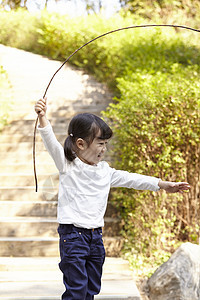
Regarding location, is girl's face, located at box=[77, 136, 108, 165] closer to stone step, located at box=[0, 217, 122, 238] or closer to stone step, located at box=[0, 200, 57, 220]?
stone step, located at box=[0, 217, 122, 238]

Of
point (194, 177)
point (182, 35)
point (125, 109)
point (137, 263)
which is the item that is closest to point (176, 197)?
point (194, 177)

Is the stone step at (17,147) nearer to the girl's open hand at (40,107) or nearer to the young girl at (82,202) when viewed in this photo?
the young girl at (82,202)

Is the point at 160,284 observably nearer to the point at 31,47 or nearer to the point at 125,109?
the point at 125,109

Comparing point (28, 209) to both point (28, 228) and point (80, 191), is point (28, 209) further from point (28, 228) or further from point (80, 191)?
point (80, 191)

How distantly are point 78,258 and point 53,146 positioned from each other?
0.64m

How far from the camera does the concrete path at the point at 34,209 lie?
345 cm

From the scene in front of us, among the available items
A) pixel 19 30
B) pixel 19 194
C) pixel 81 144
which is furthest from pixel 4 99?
pixel 81 144

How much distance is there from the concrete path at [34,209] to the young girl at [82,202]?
0.20 meters

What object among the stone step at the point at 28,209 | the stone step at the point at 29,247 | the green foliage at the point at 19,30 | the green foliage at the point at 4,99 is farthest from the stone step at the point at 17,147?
the green foliage at the point at 19,30

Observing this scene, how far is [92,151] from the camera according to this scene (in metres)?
2.29

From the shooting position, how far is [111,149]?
15.6 feet

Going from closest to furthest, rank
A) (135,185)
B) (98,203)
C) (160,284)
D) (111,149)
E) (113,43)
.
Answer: (98,203) → (135,185) → (160,284) → (111,149) → (113,43)

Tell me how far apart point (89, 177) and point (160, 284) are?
1555mm

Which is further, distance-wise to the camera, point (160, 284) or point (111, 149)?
point (111, 149)
